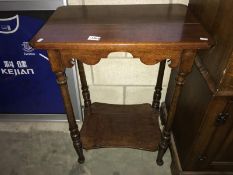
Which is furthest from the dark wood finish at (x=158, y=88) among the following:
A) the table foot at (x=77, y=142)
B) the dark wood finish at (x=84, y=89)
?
the table foot at (x=77, y=142)

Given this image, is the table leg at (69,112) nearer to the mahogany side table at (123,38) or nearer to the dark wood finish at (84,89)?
the mahogany side table at (123,38)

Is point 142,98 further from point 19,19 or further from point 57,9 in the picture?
point 19,19

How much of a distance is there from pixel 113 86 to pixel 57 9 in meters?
0.69

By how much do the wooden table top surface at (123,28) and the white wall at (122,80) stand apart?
0.39 meters

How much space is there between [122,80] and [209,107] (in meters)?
0.78

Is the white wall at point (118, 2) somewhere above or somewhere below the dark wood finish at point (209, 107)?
above

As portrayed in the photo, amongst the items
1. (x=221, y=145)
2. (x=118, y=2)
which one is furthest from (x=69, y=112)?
(x=221, y=145)

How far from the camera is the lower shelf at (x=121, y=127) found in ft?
4.79

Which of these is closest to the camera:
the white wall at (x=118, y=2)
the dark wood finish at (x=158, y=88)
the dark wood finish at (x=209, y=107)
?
the dark wood finish at (x=209, y=107)

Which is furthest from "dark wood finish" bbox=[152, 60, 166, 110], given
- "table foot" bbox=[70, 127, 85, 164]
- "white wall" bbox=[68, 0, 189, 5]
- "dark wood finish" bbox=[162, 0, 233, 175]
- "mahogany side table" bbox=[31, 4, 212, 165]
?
"table foot" bbox=[70, 127, 85, 164]

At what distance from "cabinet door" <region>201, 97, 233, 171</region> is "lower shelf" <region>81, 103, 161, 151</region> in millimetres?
363

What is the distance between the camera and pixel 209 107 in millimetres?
932

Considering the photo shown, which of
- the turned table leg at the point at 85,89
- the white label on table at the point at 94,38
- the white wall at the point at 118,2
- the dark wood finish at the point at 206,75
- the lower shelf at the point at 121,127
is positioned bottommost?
the lower shelf at the point at 121,127

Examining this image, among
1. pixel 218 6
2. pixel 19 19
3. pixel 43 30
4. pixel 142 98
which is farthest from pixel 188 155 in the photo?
pixel 19 19
